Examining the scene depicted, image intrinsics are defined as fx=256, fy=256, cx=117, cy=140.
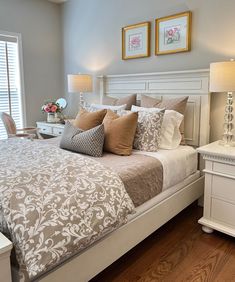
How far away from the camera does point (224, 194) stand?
2133 millimetres

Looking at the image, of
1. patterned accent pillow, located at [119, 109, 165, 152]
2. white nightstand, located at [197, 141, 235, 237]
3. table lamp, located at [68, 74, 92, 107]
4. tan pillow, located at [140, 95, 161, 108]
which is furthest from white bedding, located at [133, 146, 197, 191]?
table lamp, located at [68, 74, 92, 107]

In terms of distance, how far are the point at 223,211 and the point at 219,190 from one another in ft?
0.58

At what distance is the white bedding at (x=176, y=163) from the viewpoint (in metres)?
2.13

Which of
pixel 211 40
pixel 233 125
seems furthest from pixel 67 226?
pixel 211 40

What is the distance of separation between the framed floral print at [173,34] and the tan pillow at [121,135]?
1089 mm

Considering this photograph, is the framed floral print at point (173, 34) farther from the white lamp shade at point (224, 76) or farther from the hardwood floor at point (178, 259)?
the hardwood floor at point (178, 259)

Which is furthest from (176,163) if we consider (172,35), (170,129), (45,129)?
(45,129)

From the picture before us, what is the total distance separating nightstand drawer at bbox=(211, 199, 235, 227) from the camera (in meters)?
2.10

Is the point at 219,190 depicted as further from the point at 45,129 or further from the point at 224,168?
the point at 45,129

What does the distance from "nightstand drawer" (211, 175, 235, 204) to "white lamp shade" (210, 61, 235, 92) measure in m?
0.75

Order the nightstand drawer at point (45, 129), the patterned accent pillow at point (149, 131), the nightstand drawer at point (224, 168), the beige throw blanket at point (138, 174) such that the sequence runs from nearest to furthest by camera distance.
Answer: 1. the beige throw blanket at point (138, 174)
2. the nightstand drawer at point (224, 168)
3. the patterned accent pillow at point (149, 131)
4. the nightstand drawer at point (45, 129)

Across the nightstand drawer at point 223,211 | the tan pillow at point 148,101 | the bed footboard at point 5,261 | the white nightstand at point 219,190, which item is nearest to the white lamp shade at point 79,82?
the tan pillow at point 148,101

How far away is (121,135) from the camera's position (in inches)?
86.5

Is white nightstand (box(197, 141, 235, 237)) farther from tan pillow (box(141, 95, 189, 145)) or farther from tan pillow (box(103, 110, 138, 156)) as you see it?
tan pillow (box(103, 110, 138, 156))
